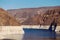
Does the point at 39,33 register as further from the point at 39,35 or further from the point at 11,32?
the point at 11,32

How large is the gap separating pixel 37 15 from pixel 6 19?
4.90 feet

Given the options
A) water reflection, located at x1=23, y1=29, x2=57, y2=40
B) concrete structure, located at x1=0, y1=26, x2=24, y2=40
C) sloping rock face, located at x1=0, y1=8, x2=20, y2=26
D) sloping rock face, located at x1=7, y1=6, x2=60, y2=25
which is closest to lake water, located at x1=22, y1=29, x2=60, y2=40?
water reflection, located at x1=23, y1=29, x2=57, y2=40

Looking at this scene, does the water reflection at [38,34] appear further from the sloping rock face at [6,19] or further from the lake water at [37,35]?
the sloping rock face at [6,19]

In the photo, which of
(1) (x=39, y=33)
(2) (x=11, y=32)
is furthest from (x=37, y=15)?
(2) (x=11, y=32)

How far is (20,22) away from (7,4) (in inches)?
41.2

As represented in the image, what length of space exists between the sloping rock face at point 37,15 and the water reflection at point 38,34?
445mm

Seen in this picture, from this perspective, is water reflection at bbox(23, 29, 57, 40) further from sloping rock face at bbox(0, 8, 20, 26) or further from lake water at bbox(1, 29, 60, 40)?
sloping rock face at bbox(0, 8, 20, 26)

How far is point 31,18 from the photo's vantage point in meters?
10.2

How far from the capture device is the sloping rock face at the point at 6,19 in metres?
Answer: 10.2

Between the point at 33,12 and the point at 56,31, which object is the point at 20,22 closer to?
the point at 33,12

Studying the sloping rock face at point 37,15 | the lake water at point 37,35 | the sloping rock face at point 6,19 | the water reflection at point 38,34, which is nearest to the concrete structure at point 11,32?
the lake water at point 37,35

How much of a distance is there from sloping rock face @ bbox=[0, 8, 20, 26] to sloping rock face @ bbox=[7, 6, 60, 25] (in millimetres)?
197

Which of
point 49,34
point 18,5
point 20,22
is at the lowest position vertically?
point 49,34

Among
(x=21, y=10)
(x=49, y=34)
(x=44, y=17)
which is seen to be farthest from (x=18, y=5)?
(x=49, y=34)
